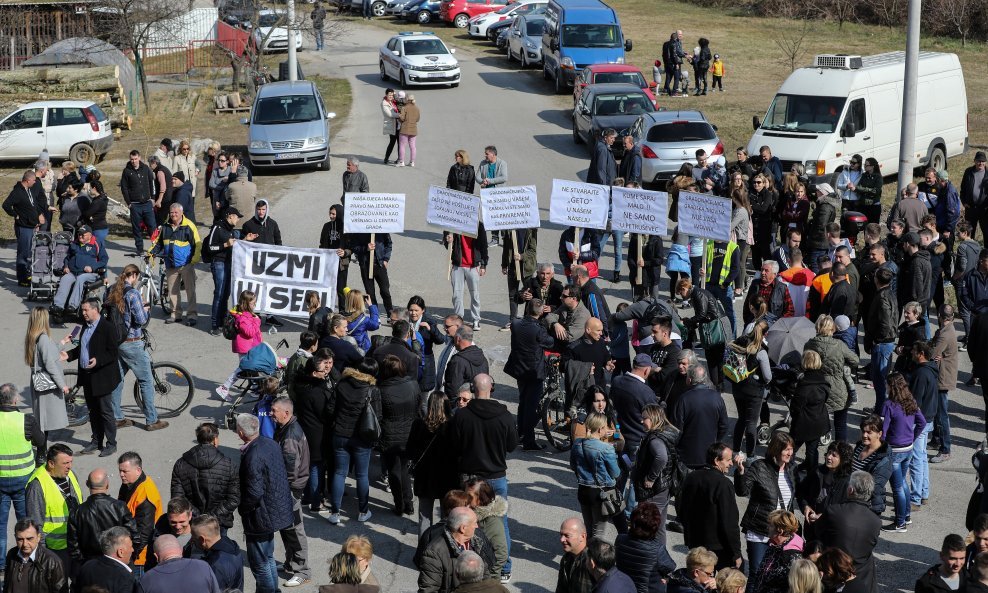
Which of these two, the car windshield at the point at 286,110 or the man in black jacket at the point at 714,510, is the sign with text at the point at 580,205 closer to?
the man in black jacket at the point at 714,510

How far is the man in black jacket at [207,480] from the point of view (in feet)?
32.8

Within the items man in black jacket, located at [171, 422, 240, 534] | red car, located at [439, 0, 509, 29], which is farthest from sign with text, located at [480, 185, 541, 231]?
red car, located at [439, 0, 509, 29]

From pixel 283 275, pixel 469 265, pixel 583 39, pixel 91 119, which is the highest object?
pixel 583 39

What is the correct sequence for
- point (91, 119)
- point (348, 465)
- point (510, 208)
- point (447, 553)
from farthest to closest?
point (91, 119) < point (510, 208) < point (348, 465) < point (447, 553)

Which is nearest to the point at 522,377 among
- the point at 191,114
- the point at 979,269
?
the point at 979,269

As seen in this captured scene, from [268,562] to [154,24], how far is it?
31.9 m

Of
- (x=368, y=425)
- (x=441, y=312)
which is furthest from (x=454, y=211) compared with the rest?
(x=368, y=425)

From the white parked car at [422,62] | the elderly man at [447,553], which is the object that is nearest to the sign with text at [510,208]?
the elderly man at [447,553]

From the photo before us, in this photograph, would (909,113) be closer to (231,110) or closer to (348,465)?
(348,465)

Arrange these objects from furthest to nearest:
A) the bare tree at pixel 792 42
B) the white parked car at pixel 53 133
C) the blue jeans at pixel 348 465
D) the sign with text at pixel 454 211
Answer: the bare tree at pixel 792 42 → the white parked car at pixel 53 133 → the sign with text at pixel 454 211 → the blue jeans at pixel 348 465

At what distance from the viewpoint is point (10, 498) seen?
10953mm

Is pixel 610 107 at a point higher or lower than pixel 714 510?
higher

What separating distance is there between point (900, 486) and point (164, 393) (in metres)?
8.63

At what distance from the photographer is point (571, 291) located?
1372 cm
